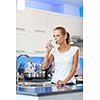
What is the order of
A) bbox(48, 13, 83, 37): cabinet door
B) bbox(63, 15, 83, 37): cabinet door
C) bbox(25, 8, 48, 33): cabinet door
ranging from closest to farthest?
bbox(25, 8, 48, 33): cabinet door < bbox(48, 13, 83, 37): cabinet door < bbox(63, 15, 83, 37): cabinet door

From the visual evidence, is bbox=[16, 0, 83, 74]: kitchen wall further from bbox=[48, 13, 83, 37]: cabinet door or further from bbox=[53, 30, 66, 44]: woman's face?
bbox=[53, 30, 66, 44]: woman's face

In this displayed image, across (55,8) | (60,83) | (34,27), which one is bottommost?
(60,83)

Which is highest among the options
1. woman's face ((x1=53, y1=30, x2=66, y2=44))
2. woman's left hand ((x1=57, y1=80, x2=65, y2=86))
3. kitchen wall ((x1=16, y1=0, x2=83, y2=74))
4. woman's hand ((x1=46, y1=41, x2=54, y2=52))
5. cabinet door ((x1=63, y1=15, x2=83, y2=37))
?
kitchen wall ((x1=16, y1=0, x2=83, y2=74))

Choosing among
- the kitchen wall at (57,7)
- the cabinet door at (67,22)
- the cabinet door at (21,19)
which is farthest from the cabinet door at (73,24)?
the cabinet door at (21,19)

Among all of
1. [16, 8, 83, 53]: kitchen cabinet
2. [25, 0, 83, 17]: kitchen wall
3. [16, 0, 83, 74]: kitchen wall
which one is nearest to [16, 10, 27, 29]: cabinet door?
[16, 8, 83, 53]: kitchen cabinet

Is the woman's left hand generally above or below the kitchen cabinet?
below

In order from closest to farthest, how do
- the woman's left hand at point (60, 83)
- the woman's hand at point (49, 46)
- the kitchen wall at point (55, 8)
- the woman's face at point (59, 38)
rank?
the woman's left hand at point (60, 83) → the woman's face at point (59, 38) → the woman's hand at point (49, 46) → the kitchen wall at point (55, 8)

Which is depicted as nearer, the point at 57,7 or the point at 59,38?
the point at 59,38

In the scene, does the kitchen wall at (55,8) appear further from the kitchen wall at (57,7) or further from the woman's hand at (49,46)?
the woman's hand at (49,46)

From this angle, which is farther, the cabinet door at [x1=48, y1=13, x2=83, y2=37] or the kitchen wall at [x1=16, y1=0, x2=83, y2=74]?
the kitchen wall at [x1=16, y1=0, x2=83, y2=74]

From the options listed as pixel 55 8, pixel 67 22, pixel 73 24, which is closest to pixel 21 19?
pixel 67 22

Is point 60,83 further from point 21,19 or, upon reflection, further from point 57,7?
point 57,7
